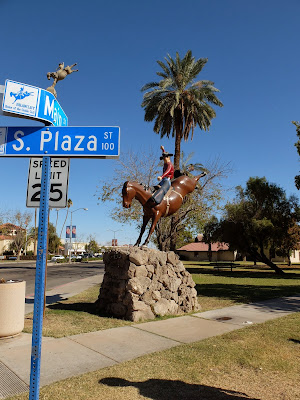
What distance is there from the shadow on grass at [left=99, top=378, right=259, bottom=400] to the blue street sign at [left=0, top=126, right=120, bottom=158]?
290cm

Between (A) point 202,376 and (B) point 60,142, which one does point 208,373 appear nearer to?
(A) point 202,376

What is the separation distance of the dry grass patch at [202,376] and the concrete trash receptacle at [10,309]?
2.59m

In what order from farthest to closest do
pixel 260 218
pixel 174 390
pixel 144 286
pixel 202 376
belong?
pixel 260 218 < pixel 144 286 < pixel 202 376 < pixel 174 390

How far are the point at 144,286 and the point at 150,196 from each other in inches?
104

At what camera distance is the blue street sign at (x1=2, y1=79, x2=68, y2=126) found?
277 cm

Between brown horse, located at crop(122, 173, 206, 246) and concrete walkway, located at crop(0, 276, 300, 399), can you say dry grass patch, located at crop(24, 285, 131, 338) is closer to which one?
concrete walkway, located at crop(0, 276, 300, 399)

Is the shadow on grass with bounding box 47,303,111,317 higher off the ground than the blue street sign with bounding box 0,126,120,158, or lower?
lower

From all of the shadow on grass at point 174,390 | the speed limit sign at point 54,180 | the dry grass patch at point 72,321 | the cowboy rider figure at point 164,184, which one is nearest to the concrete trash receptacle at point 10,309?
the dry grass patch at point 72,321

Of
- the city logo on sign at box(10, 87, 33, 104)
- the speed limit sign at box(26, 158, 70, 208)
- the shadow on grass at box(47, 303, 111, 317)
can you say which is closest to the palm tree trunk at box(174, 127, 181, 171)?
the shadow on grass at box(47, 303, 111, 317)

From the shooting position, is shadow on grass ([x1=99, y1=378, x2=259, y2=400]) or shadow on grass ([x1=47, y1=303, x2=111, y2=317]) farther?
shadow on grass ([x1=47, y1=303, x2=111, y2=317])

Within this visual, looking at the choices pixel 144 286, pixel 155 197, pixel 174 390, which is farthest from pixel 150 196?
pixel 174 390

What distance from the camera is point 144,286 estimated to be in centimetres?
801

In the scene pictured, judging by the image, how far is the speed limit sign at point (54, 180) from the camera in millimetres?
4309

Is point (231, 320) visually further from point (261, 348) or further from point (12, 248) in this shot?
point (12, 248)
